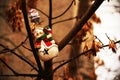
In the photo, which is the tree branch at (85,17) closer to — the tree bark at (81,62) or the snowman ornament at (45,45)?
the snowman ornament at (45,45)

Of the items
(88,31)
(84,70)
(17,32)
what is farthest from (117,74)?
(17,32)

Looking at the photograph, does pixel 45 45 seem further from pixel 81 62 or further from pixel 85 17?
pixel 81 62

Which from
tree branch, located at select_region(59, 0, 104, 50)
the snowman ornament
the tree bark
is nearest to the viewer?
tree branch, located at select_region(59, 0, 104, 50)

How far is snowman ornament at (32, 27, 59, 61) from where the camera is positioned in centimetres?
318

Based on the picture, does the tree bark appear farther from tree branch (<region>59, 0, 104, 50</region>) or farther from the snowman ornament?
the snowman ornament

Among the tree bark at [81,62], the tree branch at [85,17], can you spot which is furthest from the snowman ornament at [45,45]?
the tree bark at [81,62]

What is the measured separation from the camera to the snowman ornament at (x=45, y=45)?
3.18m

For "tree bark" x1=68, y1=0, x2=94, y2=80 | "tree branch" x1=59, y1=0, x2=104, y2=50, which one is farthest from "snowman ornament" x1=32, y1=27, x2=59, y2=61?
"tree bark" x1=68, y1=0, x2=94, y2=80

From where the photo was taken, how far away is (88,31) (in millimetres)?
4711

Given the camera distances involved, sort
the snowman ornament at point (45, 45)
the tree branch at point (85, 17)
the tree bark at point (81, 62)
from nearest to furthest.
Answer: the tree branch at point (85, 17), the snowman ornament at point (45, 45), the tree bark at point (81, 62)

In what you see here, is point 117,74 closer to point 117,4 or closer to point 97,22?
point 97,22

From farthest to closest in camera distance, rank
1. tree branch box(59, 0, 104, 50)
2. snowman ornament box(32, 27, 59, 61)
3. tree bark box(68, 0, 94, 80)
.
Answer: tree bark box(68, 0, 94, 80)
snowman ornament box(32, 27, 59, 61)
tree branch box(59, 0, 104, 50)

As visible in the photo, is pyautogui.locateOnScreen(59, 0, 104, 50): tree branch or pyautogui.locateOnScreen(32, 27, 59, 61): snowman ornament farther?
pyautogui.locateOnScreen(32, 27, 59, 61): snowman ornament

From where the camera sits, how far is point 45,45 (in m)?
3.23
